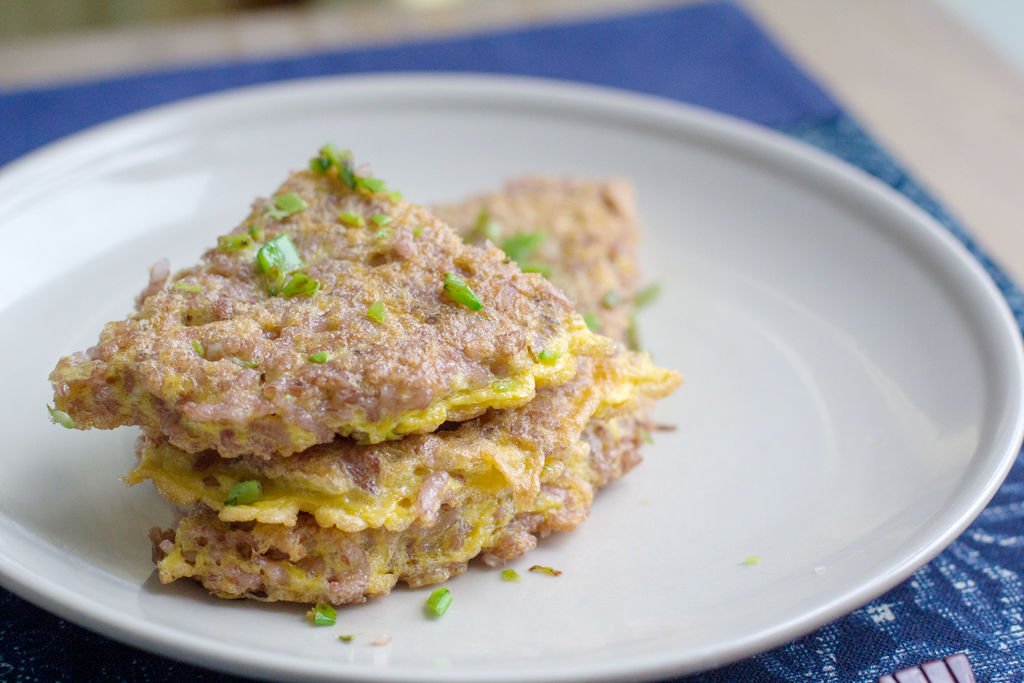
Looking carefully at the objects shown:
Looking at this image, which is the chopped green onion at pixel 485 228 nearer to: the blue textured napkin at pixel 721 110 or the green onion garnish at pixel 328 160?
the green onion garnish at pixel 328 160

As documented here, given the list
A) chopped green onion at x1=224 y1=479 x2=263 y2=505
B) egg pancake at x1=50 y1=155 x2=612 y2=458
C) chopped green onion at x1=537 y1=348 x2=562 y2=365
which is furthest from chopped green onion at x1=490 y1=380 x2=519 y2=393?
chopped green onion at x1=224 y1=479 x2=263 y2=505

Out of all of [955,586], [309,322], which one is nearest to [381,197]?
[309,322]

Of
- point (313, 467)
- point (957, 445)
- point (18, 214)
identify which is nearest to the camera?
point (313, 467)

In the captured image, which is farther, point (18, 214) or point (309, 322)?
point (18, 214)

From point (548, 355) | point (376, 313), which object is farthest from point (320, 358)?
point (548, 355)

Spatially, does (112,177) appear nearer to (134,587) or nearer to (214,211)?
(214,211)

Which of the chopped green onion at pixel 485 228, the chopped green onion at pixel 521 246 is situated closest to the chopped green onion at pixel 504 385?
the chopped green onion at pixel 521 246
